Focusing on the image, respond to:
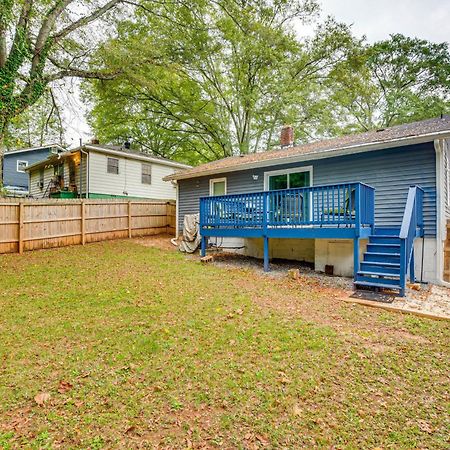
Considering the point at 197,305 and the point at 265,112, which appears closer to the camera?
the point at 197,305

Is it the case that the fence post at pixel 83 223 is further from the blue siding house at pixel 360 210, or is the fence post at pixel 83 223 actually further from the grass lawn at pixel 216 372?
the grass lawn at pixel 216 372

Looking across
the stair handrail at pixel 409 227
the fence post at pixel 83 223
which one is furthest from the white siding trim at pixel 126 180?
the stair handrail at pixel 409 227

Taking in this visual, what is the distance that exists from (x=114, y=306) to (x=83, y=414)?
252 cm

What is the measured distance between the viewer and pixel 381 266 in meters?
6.01

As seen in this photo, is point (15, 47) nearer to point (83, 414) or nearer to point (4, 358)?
point (4, 358)

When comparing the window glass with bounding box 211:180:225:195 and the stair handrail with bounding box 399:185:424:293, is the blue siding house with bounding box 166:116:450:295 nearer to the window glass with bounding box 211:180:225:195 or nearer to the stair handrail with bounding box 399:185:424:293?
the stair handrail with bounding box 399:185:424:293

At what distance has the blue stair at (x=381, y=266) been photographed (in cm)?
573

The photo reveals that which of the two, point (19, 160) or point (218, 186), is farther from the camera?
point (19, 160)

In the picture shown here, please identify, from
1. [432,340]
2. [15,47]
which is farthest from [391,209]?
[15,47]

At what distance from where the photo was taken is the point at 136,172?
18250 millimetres

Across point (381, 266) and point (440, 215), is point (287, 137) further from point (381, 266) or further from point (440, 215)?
point (381, 266)

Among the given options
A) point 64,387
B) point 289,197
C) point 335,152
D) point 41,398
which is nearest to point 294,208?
point 289,197

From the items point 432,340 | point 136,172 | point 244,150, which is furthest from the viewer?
point 244,150

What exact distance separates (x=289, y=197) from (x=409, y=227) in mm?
2841
